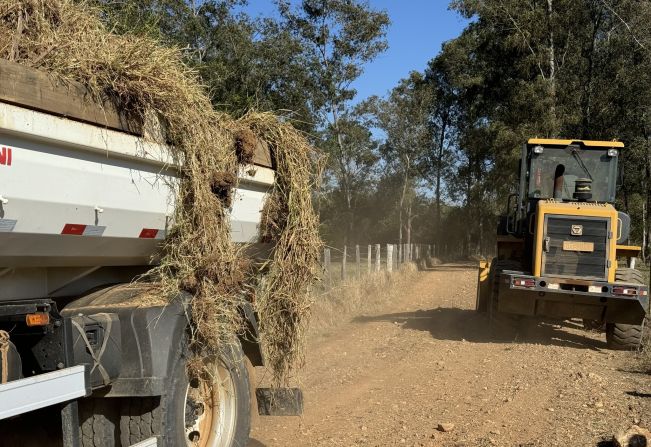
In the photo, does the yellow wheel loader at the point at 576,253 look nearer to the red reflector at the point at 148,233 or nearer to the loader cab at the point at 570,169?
the loader cab at the point at 570,169

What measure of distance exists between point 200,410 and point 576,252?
24.6 ft

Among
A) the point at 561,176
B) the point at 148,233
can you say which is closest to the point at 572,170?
the point at 561,176

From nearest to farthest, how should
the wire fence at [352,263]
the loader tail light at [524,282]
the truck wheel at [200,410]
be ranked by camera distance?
the truck wheel at [200,410], the loader tail light at [524,282], the wire fence at [352,263]

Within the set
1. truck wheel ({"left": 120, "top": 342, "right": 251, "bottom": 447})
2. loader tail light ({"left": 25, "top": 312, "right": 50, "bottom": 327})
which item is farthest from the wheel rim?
loader tail light ({"left": 25, "top": 312, "right": 50, "bottom": 327})

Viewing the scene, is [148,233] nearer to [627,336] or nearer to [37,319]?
[37,319]

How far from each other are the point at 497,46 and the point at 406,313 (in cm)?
2033

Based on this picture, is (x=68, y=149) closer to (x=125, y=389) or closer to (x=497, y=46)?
(x=125, y=389)

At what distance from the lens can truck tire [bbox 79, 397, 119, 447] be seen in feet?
11.8

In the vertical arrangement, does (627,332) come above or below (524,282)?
below

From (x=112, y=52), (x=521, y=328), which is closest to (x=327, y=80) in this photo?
(x=521, y=328)

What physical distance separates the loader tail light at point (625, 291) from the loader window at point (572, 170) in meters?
1.94

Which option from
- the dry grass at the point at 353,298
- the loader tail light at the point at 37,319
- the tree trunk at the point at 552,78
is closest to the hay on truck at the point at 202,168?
the loader tail light at the point at 37,319

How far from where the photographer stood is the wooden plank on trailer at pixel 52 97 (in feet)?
9.61

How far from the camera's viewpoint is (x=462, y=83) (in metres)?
37.4
